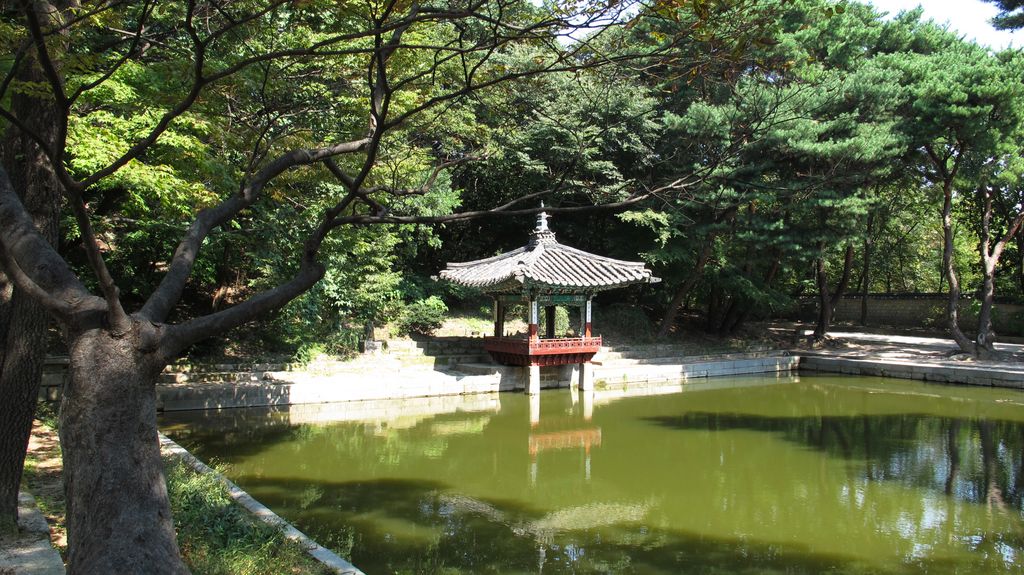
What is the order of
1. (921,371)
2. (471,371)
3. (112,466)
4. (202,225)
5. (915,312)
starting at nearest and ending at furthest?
1. (112,466)
2. (202,225)
3. (471,371)
4. (921,371)
5. (915,312)

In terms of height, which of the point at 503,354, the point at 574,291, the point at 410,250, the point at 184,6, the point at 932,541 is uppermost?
the point at 184,6

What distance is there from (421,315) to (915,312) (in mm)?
16925

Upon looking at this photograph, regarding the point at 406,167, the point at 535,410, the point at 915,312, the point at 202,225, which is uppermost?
the point at 406,167

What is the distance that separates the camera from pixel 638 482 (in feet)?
22.6

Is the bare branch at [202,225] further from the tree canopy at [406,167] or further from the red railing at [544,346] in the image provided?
the red railing at [544,346]

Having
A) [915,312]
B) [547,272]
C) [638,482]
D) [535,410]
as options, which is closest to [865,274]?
[915,312]

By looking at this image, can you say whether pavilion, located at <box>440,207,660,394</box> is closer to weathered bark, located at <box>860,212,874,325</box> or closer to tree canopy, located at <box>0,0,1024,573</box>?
tree canopy, located at <box>0,0,1024,573</box>

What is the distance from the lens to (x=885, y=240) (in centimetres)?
2408

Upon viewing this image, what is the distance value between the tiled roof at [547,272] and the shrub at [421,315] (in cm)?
111

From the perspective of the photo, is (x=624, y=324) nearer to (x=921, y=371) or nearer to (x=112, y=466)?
(x=921, y=371)

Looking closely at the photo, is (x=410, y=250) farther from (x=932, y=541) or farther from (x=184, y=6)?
(x=932, y=541)

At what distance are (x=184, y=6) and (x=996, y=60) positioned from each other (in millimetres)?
15624

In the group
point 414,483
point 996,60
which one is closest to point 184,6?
point 414,483

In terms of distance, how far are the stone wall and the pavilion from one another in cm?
1248
